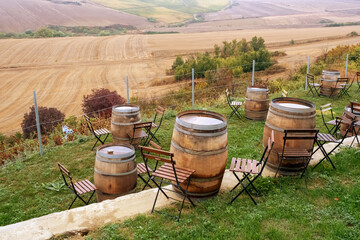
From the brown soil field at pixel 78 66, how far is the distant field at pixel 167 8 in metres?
46.8

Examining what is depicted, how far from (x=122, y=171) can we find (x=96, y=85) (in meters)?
19.2

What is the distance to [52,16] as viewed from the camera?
6606cm

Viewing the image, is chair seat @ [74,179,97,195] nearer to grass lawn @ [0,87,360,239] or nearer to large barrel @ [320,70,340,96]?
grass lawn @ [0,87,360,239]


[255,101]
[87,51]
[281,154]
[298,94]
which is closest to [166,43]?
[87,51]

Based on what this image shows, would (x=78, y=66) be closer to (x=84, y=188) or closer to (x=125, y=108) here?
(x=125, y=108)

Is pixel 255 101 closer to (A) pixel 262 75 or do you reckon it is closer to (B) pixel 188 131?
(B) pixel 188 131

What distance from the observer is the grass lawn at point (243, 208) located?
13.3 ft

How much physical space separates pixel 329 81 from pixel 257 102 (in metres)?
4.59

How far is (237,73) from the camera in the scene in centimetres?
1923

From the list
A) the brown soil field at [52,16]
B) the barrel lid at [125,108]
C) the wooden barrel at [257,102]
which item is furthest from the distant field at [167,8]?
the barrel lid at [125,108]

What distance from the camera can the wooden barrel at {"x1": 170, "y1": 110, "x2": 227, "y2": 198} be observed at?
15.0ft

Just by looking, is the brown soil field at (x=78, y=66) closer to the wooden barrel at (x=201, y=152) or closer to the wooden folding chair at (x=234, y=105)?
the wooden folding chair at (x=234, y=105)

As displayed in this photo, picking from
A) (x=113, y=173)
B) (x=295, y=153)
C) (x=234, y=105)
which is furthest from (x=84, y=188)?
(x=234, y=105)

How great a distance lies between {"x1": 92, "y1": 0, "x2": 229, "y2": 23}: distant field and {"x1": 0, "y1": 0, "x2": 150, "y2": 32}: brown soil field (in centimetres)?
1172
